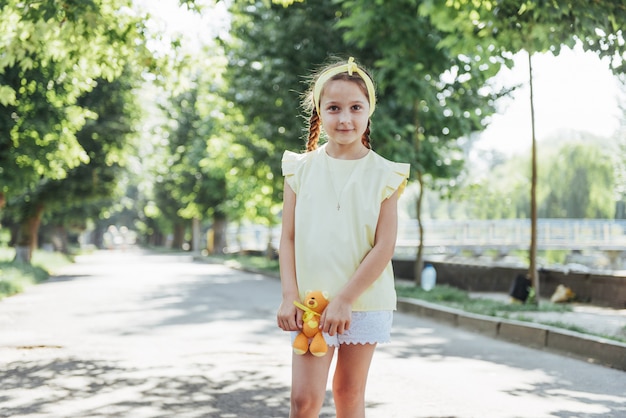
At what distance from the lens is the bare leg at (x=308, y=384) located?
2959 millimetres

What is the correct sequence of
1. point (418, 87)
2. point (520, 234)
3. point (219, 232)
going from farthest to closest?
point (520, 234) < point (219, 232) < point (418, 87)

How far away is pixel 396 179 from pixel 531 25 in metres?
5.89

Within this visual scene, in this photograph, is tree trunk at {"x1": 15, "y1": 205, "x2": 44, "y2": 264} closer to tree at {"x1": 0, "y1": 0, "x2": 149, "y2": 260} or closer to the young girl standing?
tree at {"x1": 0, "y1": 0, "x2": 149, "y2": 260}

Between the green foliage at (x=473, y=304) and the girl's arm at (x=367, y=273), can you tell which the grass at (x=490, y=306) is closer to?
the green foliage at (x=473, y=304)

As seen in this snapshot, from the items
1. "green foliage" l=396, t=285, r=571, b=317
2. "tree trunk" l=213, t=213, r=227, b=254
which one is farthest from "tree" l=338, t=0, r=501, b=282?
"tree trunk" l=213, t=213, r=227, b=254

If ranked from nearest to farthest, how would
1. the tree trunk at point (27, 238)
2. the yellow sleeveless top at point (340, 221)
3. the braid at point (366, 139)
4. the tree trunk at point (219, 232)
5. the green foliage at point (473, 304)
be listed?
the yellow sleeveless top at point (340, 221)
the braid at point (366, 139)
the green foliage at point (473, 304)
the tree trunk at point (27, 238)
the tree trunk at point (219, 232)

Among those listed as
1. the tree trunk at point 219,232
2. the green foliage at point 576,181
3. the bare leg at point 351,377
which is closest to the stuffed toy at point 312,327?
the bare leg at point 351,377

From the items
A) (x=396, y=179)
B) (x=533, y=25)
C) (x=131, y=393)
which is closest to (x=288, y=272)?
(x=396, y=179)

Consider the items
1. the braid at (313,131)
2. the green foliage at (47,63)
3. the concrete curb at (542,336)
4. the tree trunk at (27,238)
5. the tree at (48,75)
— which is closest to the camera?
the braid at (313,131)

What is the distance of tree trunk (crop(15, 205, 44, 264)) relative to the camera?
88.2 ft

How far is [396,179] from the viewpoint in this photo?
308 centimetres

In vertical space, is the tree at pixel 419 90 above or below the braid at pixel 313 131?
above

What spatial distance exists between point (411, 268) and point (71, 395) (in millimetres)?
18358

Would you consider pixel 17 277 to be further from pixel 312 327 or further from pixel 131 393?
pixel 312 327
